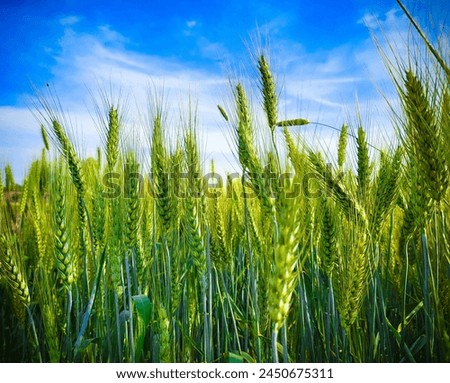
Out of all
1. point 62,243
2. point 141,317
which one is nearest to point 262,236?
point 141,317

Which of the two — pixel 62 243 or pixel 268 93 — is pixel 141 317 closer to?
pixel 62 243

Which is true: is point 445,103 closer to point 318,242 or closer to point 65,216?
point 318,242

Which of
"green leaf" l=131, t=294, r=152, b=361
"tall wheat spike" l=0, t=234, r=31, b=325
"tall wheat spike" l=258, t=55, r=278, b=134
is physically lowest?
"green leaf" l=131, t=294, r=152, b=361

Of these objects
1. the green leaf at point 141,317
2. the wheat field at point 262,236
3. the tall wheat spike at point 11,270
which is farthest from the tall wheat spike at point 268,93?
the tall wheat spike at point 11,270

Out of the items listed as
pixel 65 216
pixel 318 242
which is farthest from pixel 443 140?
pixel 65 216

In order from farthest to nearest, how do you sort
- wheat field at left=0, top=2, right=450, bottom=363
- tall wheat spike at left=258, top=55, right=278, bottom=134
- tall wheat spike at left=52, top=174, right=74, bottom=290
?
tall wheat spike at left=258, top=55, right=278, bottom=134, tall wheat spike at left=52, top=174, right=74, bottom=290, wheat field at left=0, top=2, right=450, bottom=363

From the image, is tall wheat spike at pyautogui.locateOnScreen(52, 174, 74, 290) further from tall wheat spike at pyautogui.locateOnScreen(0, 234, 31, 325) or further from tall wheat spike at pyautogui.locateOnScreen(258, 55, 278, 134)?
tall wheat spike at pyautogui.locateOnScreen(258, 55, 278, 134)

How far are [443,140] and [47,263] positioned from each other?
1.58 m

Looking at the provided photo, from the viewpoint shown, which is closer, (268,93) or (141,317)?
(141,317)

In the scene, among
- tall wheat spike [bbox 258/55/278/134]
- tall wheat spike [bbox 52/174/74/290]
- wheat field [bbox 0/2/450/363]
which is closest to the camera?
wheat field [bbox 0/2/450/363]

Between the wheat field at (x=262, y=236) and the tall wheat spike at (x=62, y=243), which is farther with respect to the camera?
the tall wheat spike at (x=62, y=243)

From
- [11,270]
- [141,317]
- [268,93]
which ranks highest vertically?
[268,93]

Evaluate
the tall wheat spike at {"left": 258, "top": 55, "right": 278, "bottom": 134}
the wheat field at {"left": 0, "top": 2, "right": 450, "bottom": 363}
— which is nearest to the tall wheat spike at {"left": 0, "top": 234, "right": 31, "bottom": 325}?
the wheat field at {"left": 0, "top": 2, "right": 450, "bottom": 363}

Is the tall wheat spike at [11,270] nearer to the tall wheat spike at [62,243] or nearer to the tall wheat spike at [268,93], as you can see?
the tall wheat spike at [62,243]
